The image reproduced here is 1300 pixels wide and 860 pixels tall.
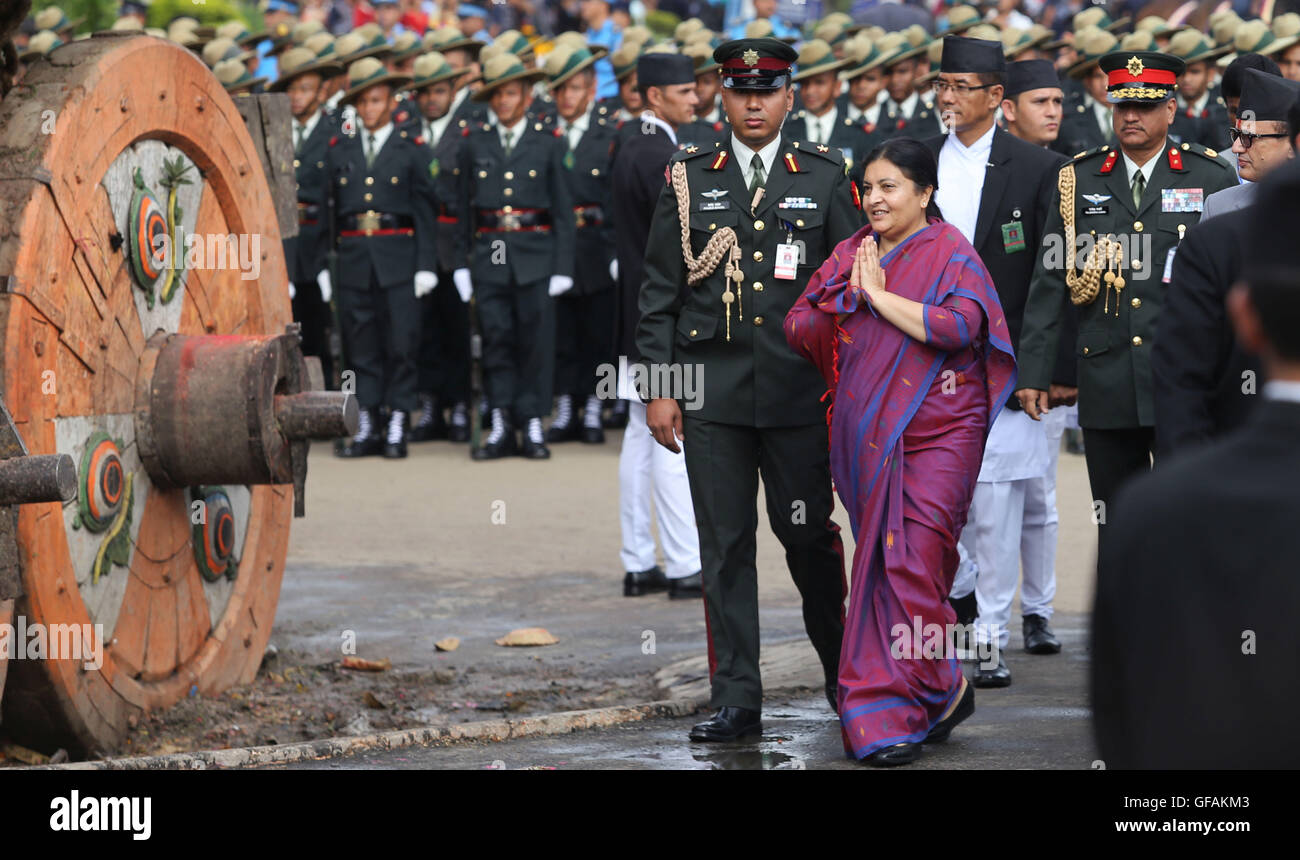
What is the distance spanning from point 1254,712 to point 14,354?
3.44m

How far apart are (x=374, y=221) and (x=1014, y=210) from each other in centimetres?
613

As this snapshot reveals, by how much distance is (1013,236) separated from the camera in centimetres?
668

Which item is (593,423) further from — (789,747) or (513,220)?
(789,747)

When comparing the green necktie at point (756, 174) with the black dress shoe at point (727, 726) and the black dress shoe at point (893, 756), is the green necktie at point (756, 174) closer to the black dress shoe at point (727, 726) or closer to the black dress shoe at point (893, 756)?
the black dress shoe at point (727, 726)

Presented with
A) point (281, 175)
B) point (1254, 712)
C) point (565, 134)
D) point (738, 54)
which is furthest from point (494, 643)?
point (565, 134)

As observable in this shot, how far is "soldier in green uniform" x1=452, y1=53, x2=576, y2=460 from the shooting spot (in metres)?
11.9

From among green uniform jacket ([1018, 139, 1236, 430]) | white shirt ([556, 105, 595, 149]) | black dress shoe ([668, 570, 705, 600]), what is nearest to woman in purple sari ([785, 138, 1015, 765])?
green uniform jacket ([1018, 139, 1236, 430])

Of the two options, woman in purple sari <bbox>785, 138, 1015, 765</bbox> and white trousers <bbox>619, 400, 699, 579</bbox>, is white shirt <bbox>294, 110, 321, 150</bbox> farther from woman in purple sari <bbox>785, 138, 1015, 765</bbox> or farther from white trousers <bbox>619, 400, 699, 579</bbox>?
woman in purple sari <bbox>785, 138, 1015, 765</bbox>

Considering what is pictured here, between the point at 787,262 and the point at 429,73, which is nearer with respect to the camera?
the point at 787,262

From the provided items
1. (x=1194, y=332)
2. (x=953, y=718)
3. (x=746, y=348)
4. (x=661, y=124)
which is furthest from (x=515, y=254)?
(x=1194, y=332)

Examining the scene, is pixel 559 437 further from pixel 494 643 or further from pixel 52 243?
pixel 52 243

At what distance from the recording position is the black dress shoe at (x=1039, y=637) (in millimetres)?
6801

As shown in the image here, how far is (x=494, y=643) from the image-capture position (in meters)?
7.14

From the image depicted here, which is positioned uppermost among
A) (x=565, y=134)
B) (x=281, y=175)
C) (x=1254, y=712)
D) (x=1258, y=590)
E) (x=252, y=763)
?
(x=565, y=134)
